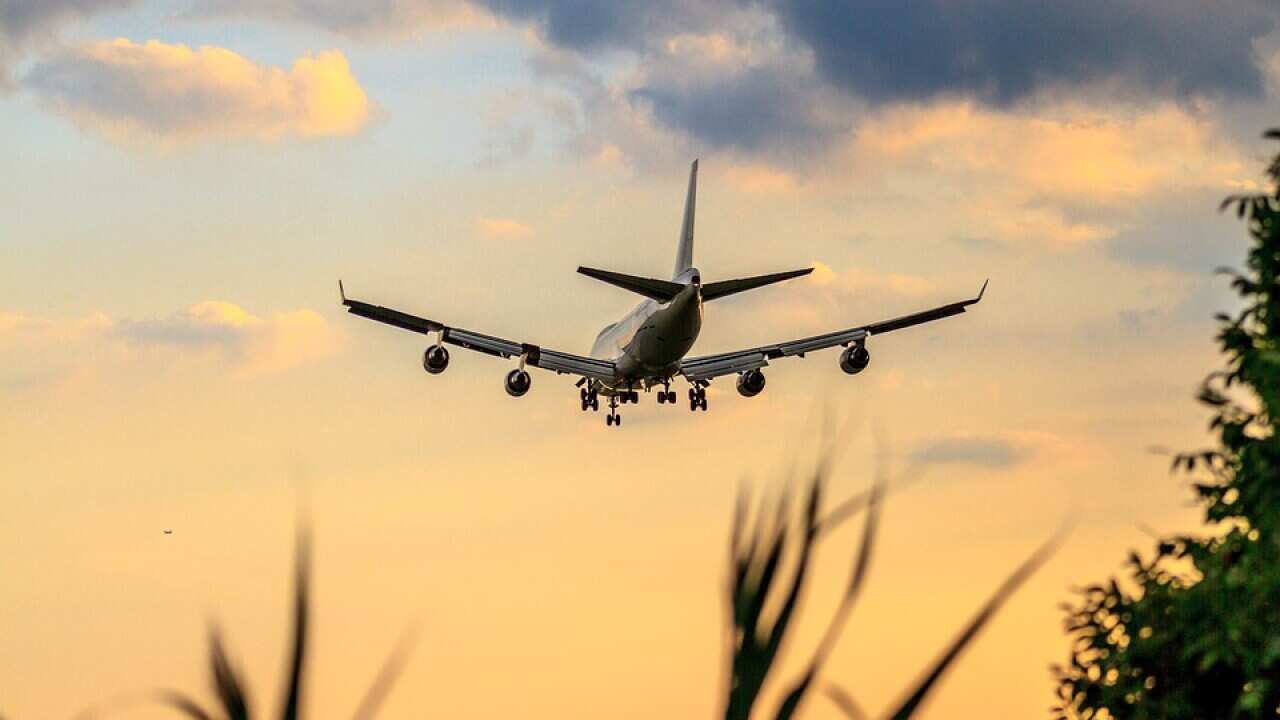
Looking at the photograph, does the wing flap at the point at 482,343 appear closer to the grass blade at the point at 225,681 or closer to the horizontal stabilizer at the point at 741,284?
the horizontal stabilizer at the point at 741,284

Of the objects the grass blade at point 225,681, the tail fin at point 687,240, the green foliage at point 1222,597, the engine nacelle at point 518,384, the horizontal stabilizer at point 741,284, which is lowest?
the grass blade at point 225,681

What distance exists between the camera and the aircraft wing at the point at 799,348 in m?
84.2

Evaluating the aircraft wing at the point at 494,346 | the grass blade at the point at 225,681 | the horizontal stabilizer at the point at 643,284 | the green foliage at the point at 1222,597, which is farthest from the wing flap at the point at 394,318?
the grass blade at the point at 225,681

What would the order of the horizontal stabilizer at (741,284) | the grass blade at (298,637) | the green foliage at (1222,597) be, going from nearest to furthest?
1. the grass blade at (298,637)
2. the green foliage at (1222,597)
3. the horizontal stabilizer at (741,284)

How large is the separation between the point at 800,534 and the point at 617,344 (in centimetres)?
7914

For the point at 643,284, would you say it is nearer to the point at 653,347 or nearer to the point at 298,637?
the point at 653,347

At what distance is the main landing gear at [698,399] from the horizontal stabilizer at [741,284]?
8405 mm

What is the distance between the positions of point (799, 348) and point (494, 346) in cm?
1690

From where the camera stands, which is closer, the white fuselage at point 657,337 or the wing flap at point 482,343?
the white fuselage at point 657,337

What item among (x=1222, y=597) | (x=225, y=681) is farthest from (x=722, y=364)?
(x=225, y=681)

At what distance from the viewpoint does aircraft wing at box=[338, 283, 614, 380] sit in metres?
82.1

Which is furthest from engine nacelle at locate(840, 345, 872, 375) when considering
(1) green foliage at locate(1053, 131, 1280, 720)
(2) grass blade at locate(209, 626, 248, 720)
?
(2) grass blade at locate(209, 626, 248, 720)

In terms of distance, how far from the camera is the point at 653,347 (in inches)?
2972

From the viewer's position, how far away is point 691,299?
7319 centimetres
